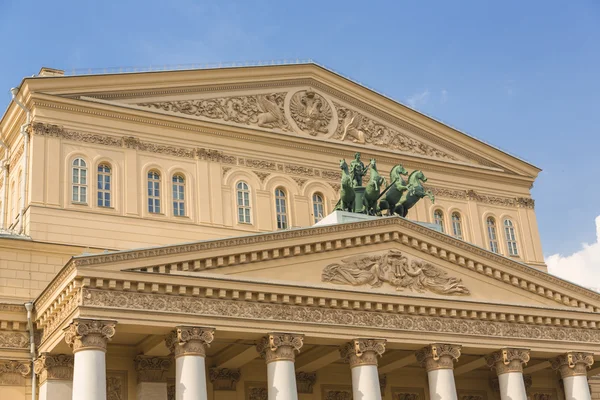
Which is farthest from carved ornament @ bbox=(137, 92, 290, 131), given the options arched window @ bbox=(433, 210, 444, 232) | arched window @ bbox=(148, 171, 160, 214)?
arched window @ bbox=(433, 210, 444, 232)

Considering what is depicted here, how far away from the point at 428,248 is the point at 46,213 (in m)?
13.3

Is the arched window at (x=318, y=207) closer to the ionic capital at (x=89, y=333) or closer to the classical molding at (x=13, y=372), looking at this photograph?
the classical molding at (x=13, y=372)

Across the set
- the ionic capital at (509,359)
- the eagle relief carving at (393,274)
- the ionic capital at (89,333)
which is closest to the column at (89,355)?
the ionic capital at (89,333)

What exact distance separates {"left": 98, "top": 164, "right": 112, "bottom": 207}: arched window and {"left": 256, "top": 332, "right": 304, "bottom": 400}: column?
9967mm

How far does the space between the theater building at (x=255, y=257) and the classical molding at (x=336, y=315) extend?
5 cm

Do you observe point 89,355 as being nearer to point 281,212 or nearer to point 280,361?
point 280,361

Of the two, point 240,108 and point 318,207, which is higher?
point 240,108

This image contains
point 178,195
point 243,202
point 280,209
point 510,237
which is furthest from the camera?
point 510,237

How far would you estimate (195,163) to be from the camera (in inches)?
1407

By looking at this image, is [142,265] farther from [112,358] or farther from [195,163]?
[195,163]

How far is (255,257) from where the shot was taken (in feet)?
87.8

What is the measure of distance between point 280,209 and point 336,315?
10191 millimetres

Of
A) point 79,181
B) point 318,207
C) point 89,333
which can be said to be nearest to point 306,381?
point 318,207

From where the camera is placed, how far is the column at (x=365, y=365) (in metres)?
26.9
